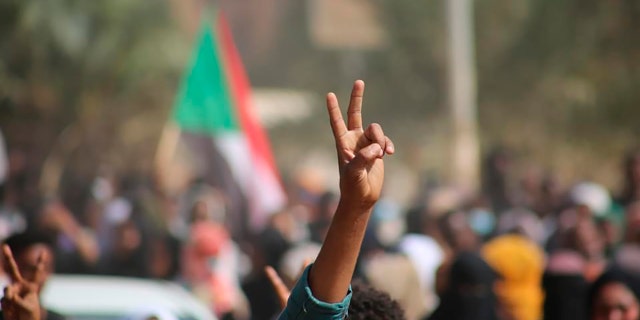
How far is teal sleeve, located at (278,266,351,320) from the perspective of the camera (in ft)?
9.77

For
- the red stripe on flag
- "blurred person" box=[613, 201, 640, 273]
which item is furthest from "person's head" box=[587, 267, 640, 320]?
the red stripe on flag

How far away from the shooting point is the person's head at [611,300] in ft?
Result: 18.5

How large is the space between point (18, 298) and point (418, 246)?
5.80 metres

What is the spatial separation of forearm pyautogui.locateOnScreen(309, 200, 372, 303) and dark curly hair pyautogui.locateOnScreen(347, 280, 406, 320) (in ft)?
2.78

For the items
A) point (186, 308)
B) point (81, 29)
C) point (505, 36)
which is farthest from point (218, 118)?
point (505, 36)

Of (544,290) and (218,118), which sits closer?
(544,290)

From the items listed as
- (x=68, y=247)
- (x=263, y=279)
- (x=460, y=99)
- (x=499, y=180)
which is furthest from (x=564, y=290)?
(x=460, y=99)

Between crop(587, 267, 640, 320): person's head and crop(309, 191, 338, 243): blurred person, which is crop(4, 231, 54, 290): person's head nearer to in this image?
crop(587, 267, 640, 320): person's head

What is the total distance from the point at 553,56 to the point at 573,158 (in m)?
3.45

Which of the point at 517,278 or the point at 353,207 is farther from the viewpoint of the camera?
the point at 517,278

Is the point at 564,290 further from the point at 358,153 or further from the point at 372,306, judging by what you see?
the point at 358,153

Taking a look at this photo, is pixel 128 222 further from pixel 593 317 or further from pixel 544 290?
pixel 593 317

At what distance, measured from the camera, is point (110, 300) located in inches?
282

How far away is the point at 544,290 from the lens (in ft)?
24.1
